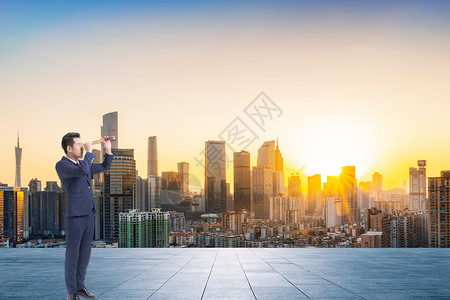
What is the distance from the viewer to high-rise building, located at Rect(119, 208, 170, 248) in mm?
34344

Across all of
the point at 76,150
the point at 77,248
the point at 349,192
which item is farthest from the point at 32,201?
the point at 77,248

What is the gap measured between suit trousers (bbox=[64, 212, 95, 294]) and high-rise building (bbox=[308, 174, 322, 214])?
342 ft

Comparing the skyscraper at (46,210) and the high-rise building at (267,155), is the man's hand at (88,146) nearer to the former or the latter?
the skyscraper at (46,210)

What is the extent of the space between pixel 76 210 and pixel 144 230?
101 feet

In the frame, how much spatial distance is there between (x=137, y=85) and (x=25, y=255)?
15.8m

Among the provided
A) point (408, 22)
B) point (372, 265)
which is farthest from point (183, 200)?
point (372, 265)

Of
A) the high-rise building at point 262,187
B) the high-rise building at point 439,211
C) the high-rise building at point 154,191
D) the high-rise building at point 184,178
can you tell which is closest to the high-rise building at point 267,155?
the high-rise building at point 262,187

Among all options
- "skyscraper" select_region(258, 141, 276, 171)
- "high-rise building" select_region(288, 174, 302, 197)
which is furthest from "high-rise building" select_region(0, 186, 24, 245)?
"skyscraper" select_region(258, 141, 276, 171)

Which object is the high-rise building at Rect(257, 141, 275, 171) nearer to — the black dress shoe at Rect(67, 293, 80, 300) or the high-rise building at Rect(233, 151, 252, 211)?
the high-rise building at Rect(233, 151, 252, 211)

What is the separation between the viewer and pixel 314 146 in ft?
122

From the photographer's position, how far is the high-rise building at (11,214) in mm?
55906

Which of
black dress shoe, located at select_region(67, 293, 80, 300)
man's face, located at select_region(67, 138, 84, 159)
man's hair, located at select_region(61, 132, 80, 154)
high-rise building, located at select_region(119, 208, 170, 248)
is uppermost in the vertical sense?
man's hair, located at select_region(61, 132, 80, 154)

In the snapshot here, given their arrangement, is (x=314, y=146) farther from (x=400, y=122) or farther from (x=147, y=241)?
(x=147, y=241)

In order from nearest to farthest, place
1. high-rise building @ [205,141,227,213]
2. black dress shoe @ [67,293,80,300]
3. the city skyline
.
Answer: black dress shoe @ [67,293,80,300] < the city skyline < high-rise building @ [205,141,227,213]
